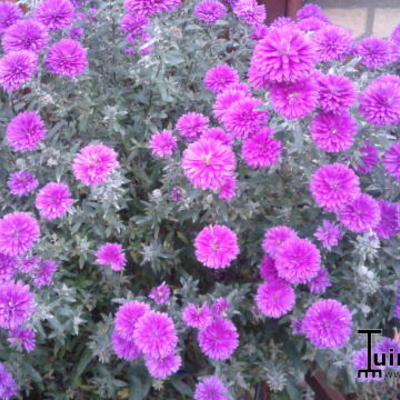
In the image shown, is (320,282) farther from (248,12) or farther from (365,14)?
(365,14)

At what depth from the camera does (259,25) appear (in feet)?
5.92

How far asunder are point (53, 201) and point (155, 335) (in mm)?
409

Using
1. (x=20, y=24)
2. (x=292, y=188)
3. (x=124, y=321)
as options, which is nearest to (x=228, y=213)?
(x=292, y=188)

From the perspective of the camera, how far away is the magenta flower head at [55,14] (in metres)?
1.48

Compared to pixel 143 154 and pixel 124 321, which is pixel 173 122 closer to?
pixel 143 154

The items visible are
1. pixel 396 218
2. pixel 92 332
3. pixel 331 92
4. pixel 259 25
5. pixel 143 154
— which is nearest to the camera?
pixel 331 92

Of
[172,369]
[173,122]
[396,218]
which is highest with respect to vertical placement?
[173,122]

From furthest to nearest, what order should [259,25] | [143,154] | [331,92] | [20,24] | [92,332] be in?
[259,25]
[143,154]
[92,332]
[20,24]
[331,92]

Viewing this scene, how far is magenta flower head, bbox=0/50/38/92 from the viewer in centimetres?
134

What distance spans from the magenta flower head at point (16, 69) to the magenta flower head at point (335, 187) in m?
0.75

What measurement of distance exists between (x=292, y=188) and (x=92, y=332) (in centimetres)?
69

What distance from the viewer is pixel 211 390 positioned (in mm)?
1270

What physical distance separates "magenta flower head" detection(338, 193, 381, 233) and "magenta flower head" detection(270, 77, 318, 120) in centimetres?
28

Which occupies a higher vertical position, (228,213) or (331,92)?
(331,92)
